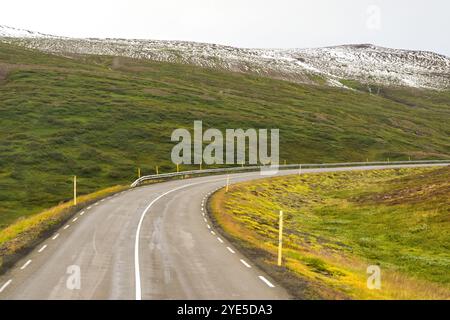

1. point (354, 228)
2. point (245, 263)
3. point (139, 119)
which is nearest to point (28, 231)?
point (245, 263)

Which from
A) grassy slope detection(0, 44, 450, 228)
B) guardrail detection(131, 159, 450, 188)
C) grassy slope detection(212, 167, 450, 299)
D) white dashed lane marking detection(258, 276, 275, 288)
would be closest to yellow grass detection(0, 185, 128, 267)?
grassy slope detection(212, 167, 450, 299)

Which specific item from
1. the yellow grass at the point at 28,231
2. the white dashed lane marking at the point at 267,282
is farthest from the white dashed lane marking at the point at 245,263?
the yellow grass at the point at 28,231

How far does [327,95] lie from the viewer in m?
166

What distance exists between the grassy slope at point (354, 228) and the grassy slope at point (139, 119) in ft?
73.4

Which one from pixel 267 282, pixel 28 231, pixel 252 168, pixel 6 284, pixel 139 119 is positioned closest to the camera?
pixel 6 284

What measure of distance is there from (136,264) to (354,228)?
23.9 m

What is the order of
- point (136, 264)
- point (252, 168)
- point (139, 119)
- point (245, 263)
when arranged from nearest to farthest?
point (136, 264), point (245, 263), point (252, 168), point (139, 119)

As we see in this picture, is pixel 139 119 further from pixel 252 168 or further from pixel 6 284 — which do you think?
pixel 6 284

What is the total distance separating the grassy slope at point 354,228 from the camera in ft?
70.5

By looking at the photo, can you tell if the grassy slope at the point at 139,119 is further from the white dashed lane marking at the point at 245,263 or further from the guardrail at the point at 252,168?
the white dashed lane marking at the point at 245,263

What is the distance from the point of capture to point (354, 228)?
38875 millimetres
